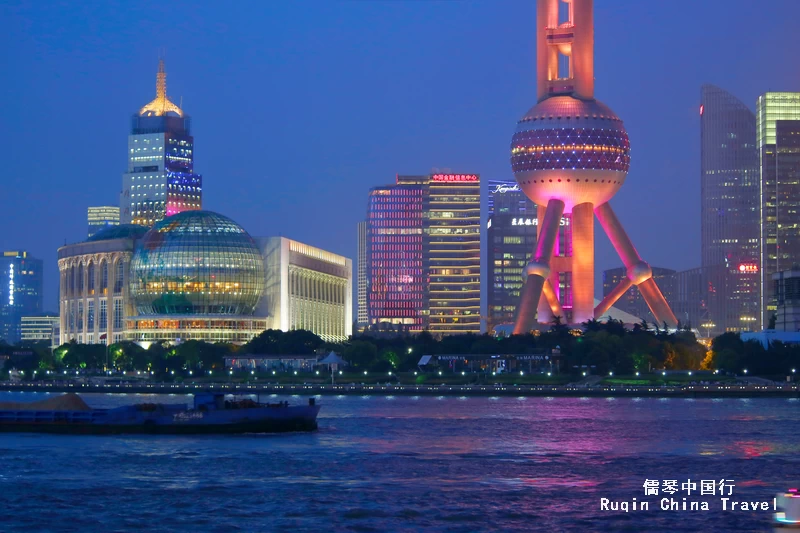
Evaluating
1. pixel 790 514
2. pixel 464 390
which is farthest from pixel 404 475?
pixel 464 390

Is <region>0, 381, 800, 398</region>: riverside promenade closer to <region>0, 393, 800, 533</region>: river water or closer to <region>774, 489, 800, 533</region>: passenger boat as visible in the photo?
<region>0, 393, 800, 533</region>: river water

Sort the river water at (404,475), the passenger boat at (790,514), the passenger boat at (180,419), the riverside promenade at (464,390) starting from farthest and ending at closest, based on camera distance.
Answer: the riverside promenade at (464,390), the passenger boat at (180,419), the river water at (404,475), the passenger boat at (790,514)

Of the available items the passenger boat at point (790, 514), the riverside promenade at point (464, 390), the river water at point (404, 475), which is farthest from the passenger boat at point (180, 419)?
the passenger boat at point (790, 514)

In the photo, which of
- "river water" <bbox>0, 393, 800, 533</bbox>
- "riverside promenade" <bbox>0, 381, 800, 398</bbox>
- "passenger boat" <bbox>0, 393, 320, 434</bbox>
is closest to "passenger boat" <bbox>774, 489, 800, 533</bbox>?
"river water" <bbox>0, 393, 800, 533</bbox>

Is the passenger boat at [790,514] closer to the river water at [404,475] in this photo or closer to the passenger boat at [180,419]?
the river water at [404,475]

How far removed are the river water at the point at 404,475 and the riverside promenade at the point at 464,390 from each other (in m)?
46.1

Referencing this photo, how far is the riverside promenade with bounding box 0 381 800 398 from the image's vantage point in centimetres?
15825

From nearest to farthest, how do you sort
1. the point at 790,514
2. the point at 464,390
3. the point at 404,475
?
1. the point at 790,514
2. the point at 404,475
3. the point at 464,390

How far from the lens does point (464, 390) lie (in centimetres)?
16400

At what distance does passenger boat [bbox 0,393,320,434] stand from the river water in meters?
1.91

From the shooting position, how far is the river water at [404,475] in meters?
57.2

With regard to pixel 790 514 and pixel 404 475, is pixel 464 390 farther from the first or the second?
pixel 790 514

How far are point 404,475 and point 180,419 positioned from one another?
30452 millimetres

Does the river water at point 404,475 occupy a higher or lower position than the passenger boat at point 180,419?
lower
